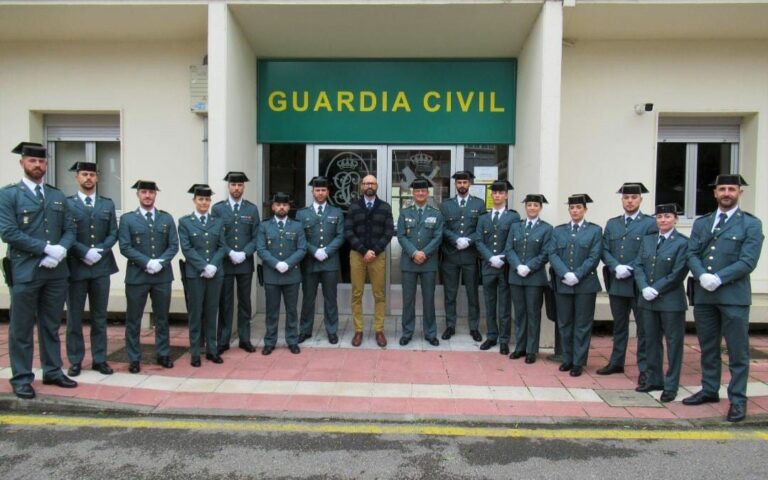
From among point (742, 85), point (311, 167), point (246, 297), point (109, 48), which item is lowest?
point (246, 297)

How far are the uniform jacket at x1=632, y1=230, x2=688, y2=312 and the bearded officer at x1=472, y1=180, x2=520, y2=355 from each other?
1611 mm

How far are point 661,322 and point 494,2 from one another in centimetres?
403

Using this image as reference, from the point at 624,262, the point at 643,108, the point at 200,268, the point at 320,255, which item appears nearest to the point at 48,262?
the point at 200,268

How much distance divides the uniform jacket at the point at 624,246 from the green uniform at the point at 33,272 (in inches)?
209

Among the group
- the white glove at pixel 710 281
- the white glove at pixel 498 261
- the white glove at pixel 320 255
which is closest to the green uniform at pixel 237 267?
the white glove at pixel 320 255

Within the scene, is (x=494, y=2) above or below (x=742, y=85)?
above

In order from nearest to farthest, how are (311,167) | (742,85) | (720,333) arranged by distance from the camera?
(720,333)
(742,85)
(311,167)

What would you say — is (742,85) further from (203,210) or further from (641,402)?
(203,210)

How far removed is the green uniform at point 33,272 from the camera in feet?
15.7

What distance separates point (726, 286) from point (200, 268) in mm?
4979

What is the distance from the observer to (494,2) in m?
6.55

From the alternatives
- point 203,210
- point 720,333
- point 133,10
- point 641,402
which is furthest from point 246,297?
point 720,333

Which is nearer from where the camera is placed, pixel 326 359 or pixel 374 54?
pixel 326 359

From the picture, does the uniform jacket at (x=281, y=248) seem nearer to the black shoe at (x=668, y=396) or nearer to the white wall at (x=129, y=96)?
the white wall at (x=129, y=96)
